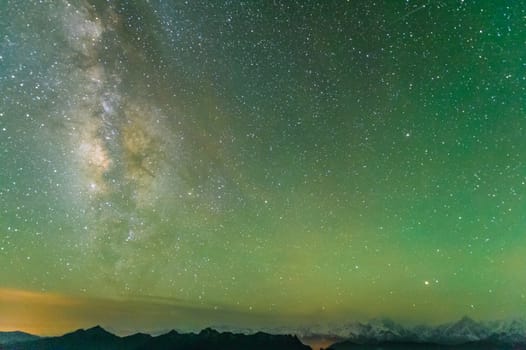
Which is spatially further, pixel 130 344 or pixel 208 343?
pixel 130 344

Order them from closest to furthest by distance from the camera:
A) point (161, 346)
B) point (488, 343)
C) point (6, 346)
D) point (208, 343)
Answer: point (6, 346) < point (208, 343) < point (161, 346) < point (488, 343)

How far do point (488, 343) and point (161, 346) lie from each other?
5415 inches

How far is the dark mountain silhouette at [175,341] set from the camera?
390 feet

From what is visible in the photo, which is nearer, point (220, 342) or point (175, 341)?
point (220, 342)

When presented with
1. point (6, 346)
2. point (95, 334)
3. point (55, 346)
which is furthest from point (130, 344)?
point (6, 346)

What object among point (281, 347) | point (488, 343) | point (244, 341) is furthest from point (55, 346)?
point (488, 343)

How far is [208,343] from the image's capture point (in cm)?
11719

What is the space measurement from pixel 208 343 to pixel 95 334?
35.8 metres

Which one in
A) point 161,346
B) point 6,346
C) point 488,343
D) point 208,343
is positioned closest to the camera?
point 6,346

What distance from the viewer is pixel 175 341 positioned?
5084 inches

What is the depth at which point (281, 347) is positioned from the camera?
5084 inches

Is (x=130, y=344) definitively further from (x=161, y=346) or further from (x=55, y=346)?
(x=55, y=346)

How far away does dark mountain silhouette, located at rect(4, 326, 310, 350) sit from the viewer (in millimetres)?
118838

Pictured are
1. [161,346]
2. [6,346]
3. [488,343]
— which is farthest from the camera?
[488,343]
